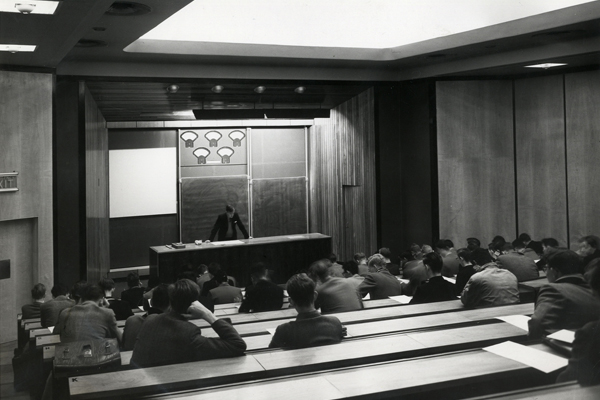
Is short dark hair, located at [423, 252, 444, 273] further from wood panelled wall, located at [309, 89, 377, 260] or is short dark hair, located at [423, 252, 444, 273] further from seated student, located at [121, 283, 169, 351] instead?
wood panelled wall, located at [309, 89, 377, 260]

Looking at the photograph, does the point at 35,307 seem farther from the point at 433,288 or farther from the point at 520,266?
the point at 520,266

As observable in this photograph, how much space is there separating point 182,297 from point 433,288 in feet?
7.64

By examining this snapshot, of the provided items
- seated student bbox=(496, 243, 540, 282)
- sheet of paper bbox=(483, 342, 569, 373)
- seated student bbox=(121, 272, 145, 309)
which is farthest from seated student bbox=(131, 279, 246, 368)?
seated student bbox=(496, 243, 540, 282)

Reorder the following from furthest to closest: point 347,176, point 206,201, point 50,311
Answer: point 206,201, point 347,176, point 50,311

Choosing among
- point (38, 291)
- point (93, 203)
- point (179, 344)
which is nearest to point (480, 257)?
point (179, 344)

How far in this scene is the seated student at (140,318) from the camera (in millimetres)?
3775

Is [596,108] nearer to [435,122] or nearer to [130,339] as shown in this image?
[435,122]

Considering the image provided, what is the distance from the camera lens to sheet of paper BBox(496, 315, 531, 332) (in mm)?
3284

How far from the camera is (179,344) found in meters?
3.07

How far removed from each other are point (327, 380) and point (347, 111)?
821cm

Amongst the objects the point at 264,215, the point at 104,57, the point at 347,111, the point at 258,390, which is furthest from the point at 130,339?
the point at 264,215

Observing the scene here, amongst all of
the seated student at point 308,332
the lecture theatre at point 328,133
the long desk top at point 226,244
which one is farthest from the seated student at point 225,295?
the long desk top at point 226,244

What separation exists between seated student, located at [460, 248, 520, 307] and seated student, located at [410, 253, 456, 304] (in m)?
0.25

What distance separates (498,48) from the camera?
7668 millimetres
